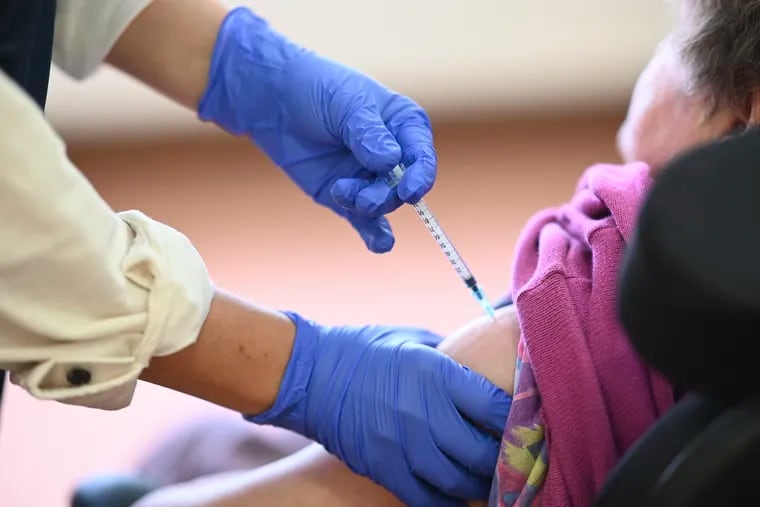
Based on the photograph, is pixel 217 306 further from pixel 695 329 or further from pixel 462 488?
pixel 695 329

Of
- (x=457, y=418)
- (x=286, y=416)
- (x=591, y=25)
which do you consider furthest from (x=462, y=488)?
(x=591, y=25)

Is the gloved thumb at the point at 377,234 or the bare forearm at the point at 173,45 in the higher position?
the bare forearm at the point at 173,45

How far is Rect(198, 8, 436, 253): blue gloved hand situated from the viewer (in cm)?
101

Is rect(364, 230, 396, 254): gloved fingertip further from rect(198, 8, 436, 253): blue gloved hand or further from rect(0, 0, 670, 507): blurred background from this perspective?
rect(0, 0, 670, 507): blurred background

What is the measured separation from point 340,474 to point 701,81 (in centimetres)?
61

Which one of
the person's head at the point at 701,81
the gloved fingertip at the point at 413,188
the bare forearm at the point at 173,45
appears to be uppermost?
the bare forearm at the point at 173,45

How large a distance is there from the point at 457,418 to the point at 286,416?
19 cm

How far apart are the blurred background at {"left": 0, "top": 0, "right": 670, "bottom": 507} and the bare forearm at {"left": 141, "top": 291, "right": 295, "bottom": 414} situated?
0.93m

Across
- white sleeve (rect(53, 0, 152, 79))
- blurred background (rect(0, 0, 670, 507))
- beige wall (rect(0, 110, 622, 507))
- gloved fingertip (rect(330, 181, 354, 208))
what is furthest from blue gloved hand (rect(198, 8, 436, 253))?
blurred background (rect(0, 0, 670, 507))

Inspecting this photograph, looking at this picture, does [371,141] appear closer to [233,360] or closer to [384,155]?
[384,155]

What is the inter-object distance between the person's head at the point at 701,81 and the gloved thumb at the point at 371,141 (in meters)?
0.35

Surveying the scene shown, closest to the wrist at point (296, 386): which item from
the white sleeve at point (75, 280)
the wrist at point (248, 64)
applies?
the white sleeve at point (75, 280)

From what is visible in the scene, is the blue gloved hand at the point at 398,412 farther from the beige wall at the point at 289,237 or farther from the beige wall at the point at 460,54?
the beige wall at the point at 460,54

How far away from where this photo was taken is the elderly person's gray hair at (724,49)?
891 millimetres
